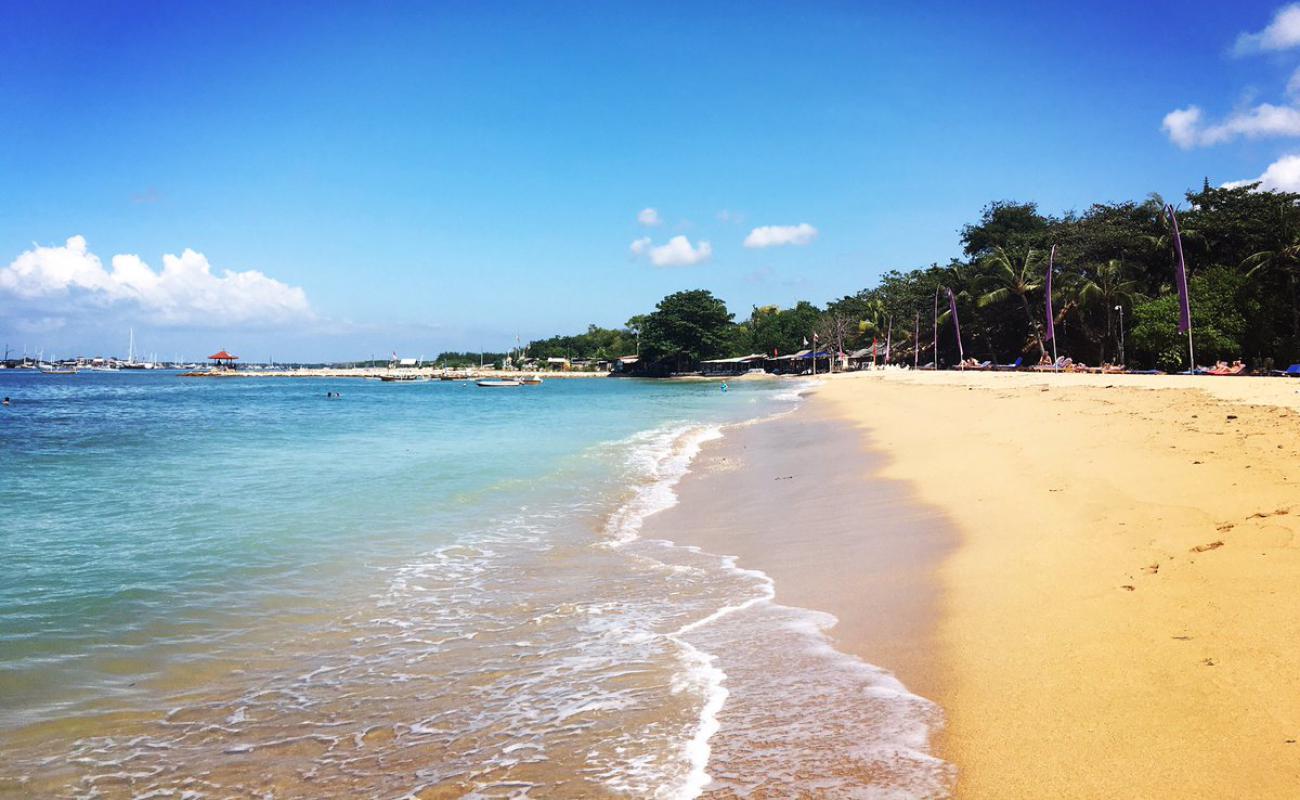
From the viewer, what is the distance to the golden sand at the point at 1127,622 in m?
2.88

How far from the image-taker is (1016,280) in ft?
173

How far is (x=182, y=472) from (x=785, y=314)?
360ft

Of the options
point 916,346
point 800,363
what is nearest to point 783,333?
point 800,363

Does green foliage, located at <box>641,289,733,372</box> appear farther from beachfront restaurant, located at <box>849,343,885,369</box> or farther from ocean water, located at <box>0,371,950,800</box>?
ocean water, located at <box>0,371,950,800</box>

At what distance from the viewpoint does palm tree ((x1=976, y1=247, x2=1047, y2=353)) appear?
52281 mm

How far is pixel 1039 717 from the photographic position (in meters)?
3.33

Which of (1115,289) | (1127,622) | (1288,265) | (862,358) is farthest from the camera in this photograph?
(862,358)

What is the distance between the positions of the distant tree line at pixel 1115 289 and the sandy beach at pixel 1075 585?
90.2 ft

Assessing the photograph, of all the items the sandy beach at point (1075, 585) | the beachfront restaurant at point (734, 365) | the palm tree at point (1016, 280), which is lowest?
the sandy beach at point (1075, 585)

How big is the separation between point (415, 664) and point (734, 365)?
112m

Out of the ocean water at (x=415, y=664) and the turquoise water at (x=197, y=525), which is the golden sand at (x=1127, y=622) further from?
the turquoise water at (x=197, y=525)

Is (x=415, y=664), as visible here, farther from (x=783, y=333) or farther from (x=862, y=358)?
(x=783, y=333)

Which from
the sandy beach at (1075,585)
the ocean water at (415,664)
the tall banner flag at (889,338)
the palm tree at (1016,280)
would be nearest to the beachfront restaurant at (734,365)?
the tall banner flag at (889,338)

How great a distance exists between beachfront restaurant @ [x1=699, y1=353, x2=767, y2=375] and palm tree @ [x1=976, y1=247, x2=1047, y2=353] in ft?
185
